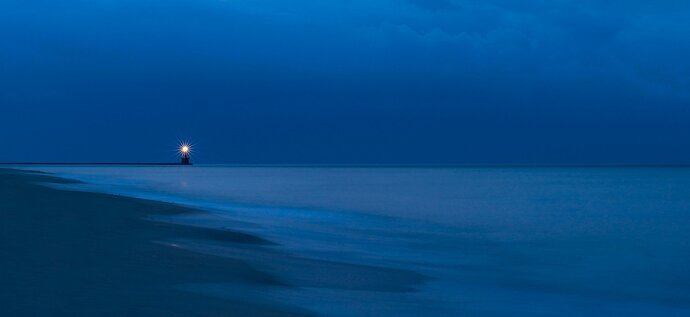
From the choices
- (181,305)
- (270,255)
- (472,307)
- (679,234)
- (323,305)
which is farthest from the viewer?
(679,234)

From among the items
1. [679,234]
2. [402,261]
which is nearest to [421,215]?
[679,234]

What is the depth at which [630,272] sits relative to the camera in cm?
1307

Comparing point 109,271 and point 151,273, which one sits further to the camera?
point 151,273

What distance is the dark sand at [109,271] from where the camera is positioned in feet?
23.3

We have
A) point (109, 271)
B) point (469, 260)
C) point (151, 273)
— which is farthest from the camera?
point (469, 260)

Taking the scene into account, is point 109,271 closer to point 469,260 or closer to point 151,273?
point 151,273

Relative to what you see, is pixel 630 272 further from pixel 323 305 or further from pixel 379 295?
pixel 323 305

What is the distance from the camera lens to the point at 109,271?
9266 millimetres

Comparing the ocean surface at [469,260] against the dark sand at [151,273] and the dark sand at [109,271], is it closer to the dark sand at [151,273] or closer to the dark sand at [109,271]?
the dark sand at [151,273]

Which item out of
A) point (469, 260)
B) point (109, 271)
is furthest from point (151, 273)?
point (469, 260)

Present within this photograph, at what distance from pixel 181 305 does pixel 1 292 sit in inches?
75.1

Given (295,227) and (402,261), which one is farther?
(295,227)

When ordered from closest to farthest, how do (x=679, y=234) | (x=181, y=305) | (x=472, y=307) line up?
(x=181, y=305), (x=472, y=307), (x=679, y=234)

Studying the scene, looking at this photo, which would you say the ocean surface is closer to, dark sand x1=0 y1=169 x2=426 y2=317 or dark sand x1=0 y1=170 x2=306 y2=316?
dark sand x1=0 y1=169 x2=426 y2=317
